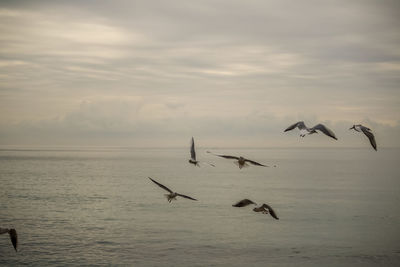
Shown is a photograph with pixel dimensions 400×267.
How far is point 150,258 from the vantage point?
48.0 meters

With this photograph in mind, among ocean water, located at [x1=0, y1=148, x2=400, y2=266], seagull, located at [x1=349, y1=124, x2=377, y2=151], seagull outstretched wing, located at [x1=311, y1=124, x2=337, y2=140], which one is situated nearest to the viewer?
seagull outstretched wing, located at [x1=311, y1=124, x2=337, y2=140]

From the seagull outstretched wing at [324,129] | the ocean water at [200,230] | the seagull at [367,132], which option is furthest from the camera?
the ocean water at [200,230]

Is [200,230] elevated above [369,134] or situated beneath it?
situated beneath

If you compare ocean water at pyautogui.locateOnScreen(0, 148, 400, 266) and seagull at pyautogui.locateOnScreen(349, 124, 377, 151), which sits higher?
seagull at pyautogui.locateOnScreen(349, 124, 377, 151)

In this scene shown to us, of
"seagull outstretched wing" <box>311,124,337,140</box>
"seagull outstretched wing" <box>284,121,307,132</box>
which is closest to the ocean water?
"seagull outstretched wing" <box>284,121,307,132</box>

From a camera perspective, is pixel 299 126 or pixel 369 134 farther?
pixel 299 126

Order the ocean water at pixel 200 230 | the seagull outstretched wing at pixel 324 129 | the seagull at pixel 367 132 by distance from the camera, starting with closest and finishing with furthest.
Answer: the seagull outstretched wing at pixel 324 129 → the seagull at pixel 367 132 → the ocean water at pixel 200 230

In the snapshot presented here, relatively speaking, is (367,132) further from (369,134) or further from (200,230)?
(200,230)

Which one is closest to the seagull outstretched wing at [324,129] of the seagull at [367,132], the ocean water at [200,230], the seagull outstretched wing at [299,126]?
the seagull outstretched wing at [299,126]

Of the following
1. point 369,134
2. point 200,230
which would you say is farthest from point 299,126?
point 200,230

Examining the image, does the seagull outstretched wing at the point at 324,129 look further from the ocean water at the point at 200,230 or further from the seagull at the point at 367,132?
the ocean water at the point at 200,230

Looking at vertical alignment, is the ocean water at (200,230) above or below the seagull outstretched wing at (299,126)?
below

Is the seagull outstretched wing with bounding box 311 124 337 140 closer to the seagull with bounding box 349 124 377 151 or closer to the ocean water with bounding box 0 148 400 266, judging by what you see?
the seagull with bounding box 349 124 377 151

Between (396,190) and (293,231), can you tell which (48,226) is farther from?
(396,190)
